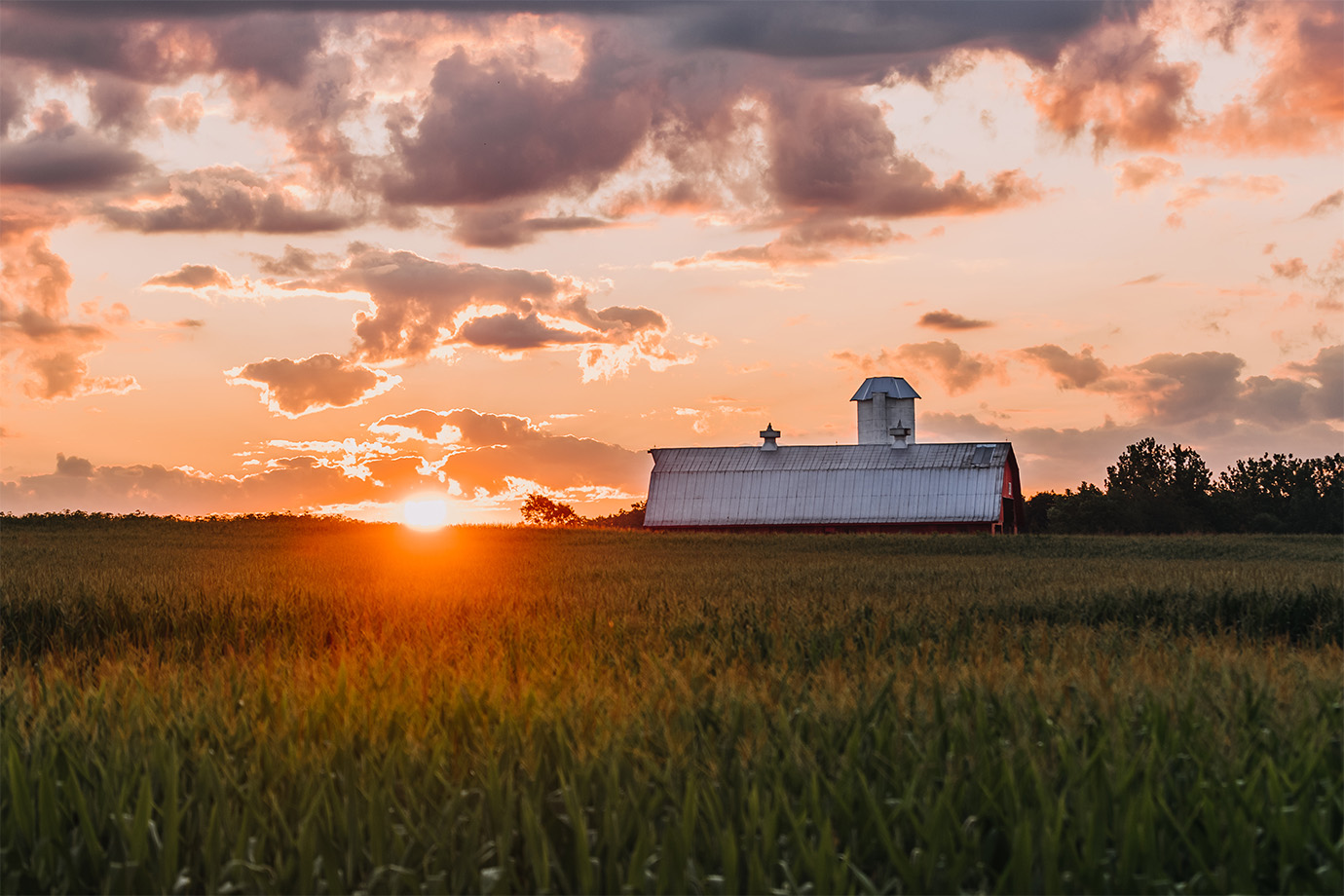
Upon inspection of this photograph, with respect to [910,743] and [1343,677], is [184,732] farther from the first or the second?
[1343,677]

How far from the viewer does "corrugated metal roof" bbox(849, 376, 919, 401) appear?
52500 millimetres

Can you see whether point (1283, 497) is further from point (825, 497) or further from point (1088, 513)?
point (825, 497)

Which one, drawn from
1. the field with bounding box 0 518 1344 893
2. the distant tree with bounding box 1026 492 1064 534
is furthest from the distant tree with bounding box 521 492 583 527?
the field with bounding box 0 518 1344 893

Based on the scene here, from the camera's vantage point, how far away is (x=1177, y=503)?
175 feet

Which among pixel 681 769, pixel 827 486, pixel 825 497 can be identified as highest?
pixel 827 486

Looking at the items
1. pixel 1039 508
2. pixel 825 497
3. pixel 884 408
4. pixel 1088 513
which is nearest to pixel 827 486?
pixel 825 497

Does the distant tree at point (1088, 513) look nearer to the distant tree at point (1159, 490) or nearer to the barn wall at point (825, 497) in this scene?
the distant tree at point (1159, 490)

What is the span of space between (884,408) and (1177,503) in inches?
614

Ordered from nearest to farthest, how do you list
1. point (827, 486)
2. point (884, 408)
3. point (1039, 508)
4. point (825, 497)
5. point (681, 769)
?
point (681, 769) → point (825, 497) → point (827, 486) → point (884, 408) → point (1039, 508)

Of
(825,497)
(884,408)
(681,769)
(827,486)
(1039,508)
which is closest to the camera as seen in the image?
(681,769)

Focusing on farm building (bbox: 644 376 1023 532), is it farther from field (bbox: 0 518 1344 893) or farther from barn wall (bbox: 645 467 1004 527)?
field (bbox: 0 518 1344 893)

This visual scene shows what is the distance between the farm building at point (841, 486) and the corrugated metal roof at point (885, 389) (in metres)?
1.82

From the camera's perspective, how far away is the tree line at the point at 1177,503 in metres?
52.2

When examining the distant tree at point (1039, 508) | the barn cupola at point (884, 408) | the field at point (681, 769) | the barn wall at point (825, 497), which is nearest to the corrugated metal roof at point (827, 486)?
the barn wall at point (825, 497)
